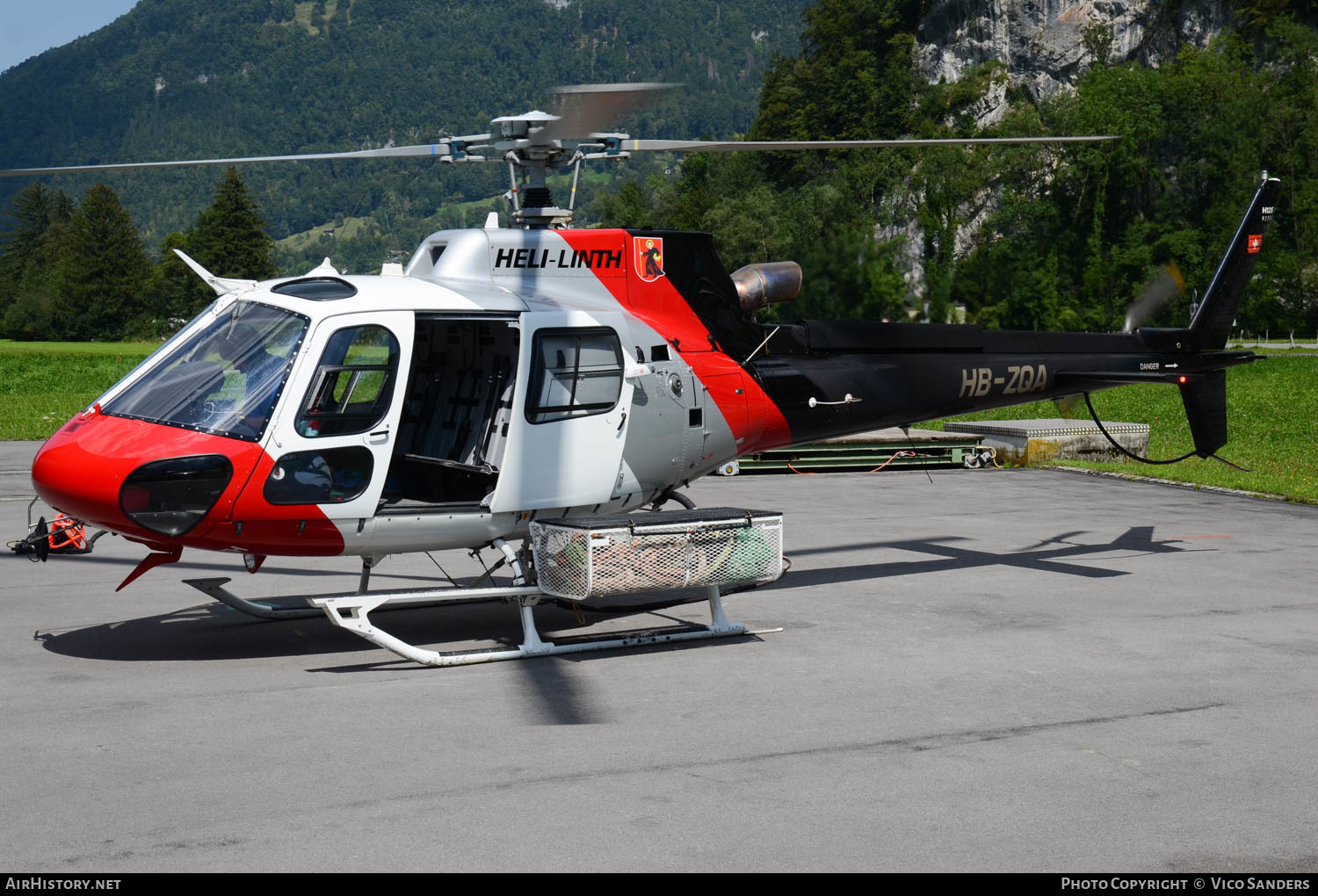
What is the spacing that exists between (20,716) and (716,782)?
391 centimetres

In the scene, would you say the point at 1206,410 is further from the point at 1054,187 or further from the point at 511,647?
the point at 1054,187

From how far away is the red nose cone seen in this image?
24.8 feet

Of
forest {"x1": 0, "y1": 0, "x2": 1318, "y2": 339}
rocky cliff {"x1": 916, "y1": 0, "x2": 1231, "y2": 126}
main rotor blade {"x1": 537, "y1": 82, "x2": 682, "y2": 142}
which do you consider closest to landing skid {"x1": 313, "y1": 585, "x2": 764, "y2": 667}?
main rotor blade {"x1": 537, "y1": 82, "x2": 682, "y2": 142}

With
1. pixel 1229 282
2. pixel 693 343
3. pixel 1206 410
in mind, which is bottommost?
pixel 1206 410

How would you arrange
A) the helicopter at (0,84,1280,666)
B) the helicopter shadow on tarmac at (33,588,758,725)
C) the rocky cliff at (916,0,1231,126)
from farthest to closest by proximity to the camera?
the rocky cliff at (916,0,1231,126) → the helicopter at (0,84,1280,666) → the helicopter shadow on tarmac at (33,588,758,725)

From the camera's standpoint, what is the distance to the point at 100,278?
12175cm

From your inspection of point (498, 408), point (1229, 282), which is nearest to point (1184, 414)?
point (1229, 282)

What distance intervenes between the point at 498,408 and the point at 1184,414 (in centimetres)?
2395

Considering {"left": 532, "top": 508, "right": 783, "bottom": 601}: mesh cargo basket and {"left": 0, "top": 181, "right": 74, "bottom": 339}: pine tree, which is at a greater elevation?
{"left": 0, "top": 181, "right": 74, "bottom": 339}: pine tree

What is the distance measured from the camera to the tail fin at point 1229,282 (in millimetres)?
12930

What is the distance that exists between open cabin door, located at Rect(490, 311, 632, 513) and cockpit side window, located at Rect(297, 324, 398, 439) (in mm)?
944

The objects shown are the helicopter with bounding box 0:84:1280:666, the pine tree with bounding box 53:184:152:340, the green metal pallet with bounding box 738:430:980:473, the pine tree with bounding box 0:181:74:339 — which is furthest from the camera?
the pine tree with bounding box 0:181:74:339

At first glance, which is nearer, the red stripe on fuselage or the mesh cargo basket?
the mesh cargo basket

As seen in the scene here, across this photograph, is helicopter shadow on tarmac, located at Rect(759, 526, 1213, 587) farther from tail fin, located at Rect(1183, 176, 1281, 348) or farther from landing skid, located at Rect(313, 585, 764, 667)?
landing skid, located at Rect(313, 585, 764, 667)
